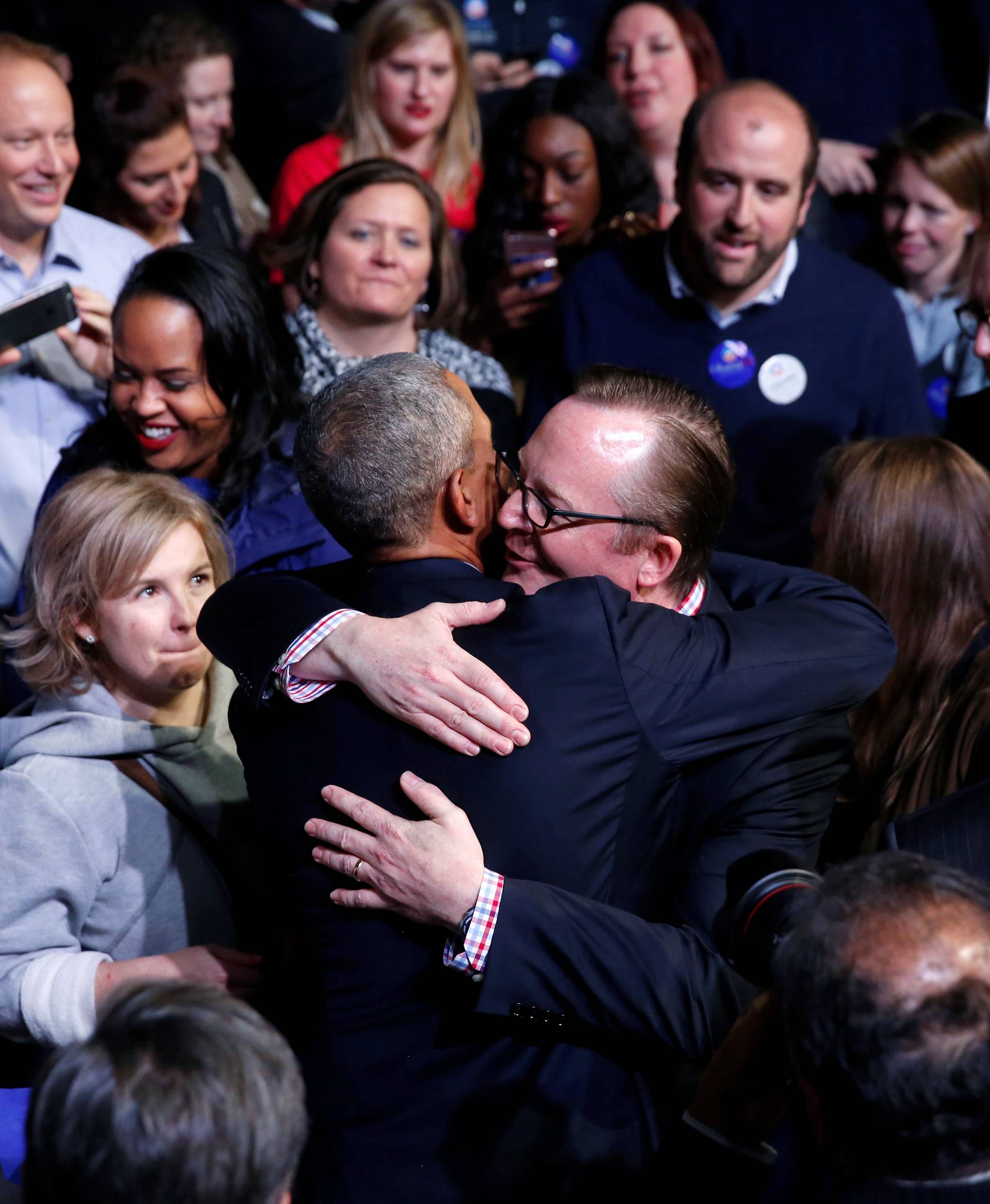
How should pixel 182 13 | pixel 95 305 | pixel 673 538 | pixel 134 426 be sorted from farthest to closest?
pixel 182 13 → pixel 95 305 → pixel 134 426 → pixel 673 538

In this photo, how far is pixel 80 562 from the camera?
231 cm

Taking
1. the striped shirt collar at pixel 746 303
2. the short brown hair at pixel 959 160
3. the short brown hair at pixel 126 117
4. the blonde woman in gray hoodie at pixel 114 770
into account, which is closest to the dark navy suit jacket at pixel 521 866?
the blonde woman in gray hoodie at pixel 114 770

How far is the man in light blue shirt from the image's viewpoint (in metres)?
3.18

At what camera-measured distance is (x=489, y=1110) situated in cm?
168

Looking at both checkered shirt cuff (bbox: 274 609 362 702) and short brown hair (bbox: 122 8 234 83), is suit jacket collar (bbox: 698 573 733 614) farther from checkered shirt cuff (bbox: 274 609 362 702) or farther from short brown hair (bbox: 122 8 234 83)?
short brown hair (bbox: 122 8 234 83)

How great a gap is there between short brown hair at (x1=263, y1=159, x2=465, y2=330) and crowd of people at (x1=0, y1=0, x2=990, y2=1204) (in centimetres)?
2

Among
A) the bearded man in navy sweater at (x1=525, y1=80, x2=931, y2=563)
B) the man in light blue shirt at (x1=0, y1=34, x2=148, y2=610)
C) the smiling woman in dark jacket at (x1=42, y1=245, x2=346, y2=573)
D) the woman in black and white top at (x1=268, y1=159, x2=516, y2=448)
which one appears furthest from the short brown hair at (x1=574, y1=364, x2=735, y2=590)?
the man in light blue shirt at (x1=0, y1=34, x2=148, y2=610)

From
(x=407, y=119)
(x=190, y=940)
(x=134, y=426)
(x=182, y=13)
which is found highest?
(x=182, y=13)

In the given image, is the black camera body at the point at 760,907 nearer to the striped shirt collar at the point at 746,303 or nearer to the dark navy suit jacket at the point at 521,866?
the dark navy suit jacket at the point at 521,866

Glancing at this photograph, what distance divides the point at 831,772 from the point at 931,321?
8.21ft

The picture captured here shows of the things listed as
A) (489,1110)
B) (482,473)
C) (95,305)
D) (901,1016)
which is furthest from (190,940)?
(95,305)

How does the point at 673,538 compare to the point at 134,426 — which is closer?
the point at 673,538

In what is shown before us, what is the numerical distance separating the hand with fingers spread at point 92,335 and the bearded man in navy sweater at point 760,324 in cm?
110

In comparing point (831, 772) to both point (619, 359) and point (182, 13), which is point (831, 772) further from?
point (182, 13)
